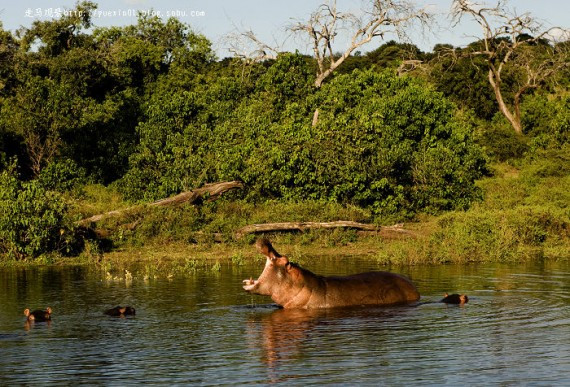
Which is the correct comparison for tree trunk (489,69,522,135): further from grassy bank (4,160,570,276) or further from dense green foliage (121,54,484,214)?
grassy bank (4,160,570,276)

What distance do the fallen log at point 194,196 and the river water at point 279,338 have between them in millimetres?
7191

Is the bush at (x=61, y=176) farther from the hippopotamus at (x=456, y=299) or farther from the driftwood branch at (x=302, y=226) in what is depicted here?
the hippopotamus at (x=456, y=299)

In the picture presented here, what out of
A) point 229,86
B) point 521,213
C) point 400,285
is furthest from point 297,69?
point 400,285

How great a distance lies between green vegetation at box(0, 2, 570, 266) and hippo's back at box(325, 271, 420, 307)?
5.66 meters

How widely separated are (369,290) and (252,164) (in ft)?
39.2

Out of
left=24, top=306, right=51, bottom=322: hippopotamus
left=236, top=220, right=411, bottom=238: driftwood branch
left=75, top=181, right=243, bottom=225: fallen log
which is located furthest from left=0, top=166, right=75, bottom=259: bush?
left=24, top=306, right=51, bottom=322: hippopotamus

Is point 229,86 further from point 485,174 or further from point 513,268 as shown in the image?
point 513,268

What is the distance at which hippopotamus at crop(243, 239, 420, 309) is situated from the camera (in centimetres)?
1241

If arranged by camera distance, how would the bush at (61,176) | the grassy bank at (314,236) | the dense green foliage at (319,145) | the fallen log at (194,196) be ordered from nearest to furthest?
1. the grassy bank at (314,236)
2. the fallen log at (194,196)
3. the dense green foliage at (319,145)
4. the bush at (61,176)

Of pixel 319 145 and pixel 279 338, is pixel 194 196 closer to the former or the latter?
pixel 319 145

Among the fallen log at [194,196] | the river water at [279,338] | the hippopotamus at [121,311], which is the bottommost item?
the river water at [279,338]

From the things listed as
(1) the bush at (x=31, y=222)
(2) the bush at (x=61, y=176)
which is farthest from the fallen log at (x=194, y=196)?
(2) the bush at (x=61, y=176)

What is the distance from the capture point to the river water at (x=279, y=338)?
8703 millimetres

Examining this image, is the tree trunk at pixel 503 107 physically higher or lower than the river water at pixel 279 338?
higher
